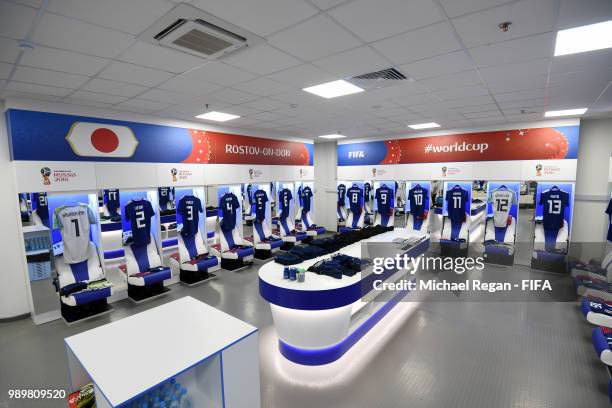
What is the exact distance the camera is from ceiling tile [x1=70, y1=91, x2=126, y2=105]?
3.90 metres

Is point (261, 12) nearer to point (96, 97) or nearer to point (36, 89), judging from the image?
point (96, 97)

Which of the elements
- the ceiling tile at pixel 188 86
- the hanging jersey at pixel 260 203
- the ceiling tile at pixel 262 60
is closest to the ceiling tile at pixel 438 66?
the ceiling tile at pixel 262 60

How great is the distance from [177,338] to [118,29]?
7.41 ft

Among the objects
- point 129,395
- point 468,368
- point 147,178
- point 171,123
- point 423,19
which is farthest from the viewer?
point 171,123

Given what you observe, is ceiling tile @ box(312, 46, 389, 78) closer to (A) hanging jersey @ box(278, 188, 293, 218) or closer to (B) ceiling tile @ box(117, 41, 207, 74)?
(B) ceiling tile @ box(117, 41, 207, 74)

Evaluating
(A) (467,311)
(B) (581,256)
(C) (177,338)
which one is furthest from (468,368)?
(B) (581,256)

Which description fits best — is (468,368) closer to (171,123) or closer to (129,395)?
(129,395)

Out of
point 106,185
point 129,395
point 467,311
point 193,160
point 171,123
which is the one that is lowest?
point 467,311

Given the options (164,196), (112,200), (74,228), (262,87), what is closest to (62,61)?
(262,87)

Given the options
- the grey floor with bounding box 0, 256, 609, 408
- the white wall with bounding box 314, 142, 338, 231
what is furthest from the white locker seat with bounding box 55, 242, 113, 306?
the white wall with bounding box 314, 142, 338, 231

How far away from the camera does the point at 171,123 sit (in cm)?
569

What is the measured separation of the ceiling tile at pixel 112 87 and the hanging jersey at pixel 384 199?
6.39 metres

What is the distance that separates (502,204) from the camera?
6840 mm

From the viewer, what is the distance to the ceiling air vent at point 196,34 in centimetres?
206
